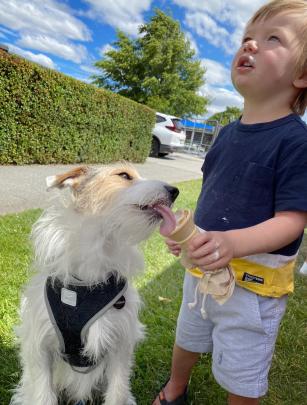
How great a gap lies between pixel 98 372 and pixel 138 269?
71 centimetres

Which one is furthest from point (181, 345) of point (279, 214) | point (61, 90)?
point (61, 90)

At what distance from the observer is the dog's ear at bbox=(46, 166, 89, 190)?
2.38 meters

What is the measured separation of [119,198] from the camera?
2256 mm

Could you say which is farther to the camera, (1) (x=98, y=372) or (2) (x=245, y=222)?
(1) (x=98, y=372)

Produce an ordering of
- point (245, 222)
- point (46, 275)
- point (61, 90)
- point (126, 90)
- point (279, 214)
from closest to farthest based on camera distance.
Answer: point (279, 214) → point (245, 222) → point (46, 275) → point (61, 90) → point (126, 90)

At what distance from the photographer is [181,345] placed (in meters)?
2.58

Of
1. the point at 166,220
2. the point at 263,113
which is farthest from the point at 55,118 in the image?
the point at 166,220

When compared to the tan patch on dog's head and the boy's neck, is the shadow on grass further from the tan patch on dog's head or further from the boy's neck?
the boy's neck

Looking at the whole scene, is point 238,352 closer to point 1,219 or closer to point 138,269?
point 138,269

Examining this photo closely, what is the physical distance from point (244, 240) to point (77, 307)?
109 centimetres

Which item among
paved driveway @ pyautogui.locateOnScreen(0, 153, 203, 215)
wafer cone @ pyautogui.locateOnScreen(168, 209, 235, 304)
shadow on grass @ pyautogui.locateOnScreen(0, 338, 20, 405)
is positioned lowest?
paved driveway @ pyautogui.locateOnScreen(0, 153, 203, 215)

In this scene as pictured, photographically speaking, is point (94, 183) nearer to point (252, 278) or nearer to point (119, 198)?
point (119, 198)

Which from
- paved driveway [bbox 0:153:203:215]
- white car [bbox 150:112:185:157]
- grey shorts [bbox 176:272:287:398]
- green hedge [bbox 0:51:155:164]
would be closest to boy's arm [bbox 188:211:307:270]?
grey shorts [bbox 176:272:287:398]

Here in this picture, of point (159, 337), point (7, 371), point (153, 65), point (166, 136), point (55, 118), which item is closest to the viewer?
point (7, 371)
